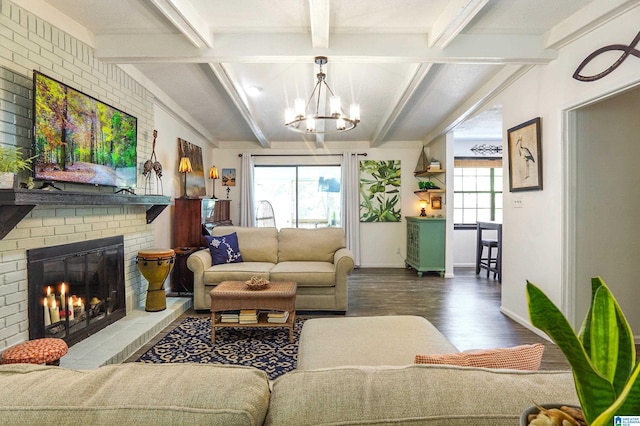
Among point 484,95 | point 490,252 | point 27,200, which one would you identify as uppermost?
point 484,95

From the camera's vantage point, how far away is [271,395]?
2.40ft

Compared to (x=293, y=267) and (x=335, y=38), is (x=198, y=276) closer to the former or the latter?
(x=293, y=267)

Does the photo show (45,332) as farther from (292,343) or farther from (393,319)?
(393,319)

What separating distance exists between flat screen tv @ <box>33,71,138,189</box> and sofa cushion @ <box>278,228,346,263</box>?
1862mm

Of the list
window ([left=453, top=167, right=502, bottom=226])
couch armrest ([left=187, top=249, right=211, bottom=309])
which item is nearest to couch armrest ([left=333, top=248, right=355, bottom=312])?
couch armrest ([left=187, top=249, right=211, bottom=309])

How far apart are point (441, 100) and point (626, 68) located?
84.4 inches

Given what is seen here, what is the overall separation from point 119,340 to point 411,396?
Result: 9.01 feet

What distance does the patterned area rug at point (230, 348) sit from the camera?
103 inches

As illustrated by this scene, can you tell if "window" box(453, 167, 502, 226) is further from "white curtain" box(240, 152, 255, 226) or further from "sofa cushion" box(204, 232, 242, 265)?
"sofa cushion" box(204, 232, 242, 265)

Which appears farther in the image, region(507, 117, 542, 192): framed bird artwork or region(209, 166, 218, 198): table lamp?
region(209, 166, 218, 198): table lamp

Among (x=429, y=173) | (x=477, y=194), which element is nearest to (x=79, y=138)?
(x=429, y=173)

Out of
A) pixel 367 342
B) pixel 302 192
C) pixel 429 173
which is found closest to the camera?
pixel 367 342

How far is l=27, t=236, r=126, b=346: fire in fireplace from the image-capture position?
233 cm

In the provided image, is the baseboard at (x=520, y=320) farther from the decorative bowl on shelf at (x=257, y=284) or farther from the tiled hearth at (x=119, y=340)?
the tiled hearth at (x=119, y=340)
